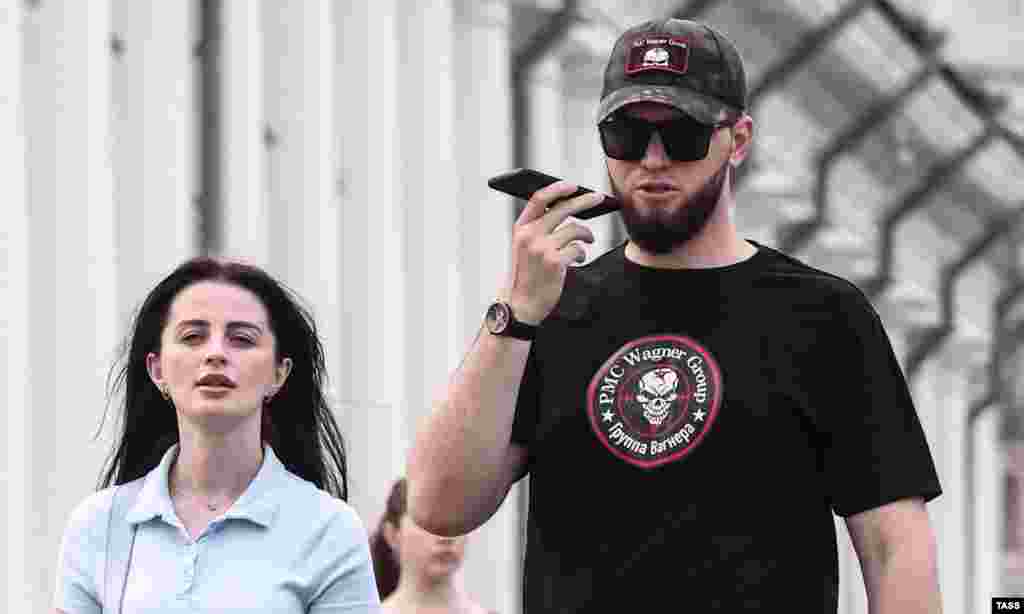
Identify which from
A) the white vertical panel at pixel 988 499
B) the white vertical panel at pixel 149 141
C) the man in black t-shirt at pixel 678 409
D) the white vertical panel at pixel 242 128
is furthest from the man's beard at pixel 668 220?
the white vertical panel at pixel 988 499

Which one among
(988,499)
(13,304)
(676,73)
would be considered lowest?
(988,499)

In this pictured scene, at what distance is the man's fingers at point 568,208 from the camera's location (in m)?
4.43

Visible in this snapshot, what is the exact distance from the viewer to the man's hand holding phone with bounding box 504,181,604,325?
4.43 metres

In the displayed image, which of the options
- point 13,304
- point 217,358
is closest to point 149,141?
point 13,304

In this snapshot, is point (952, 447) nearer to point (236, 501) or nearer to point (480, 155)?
point (480, 155)

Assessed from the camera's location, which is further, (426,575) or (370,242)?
(370,242)

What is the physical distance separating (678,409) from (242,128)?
8429 mm

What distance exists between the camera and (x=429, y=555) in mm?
8039

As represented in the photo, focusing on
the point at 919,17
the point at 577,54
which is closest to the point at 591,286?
the point at 577,54

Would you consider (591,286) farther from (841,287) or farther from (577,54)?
(577,54)

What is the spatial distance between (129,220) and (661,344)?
7224 mm

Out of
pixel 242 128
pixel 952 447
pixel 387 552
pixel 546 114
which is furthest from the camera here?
pixel 952 447

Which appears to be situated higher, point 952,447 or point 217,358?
point 217,358

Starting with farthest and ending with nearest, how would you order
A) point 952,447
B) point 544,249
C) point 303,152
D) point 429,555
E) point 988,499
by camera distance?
point 988,499
point 952,447
point 303,152
point 429,555
point 544,249
